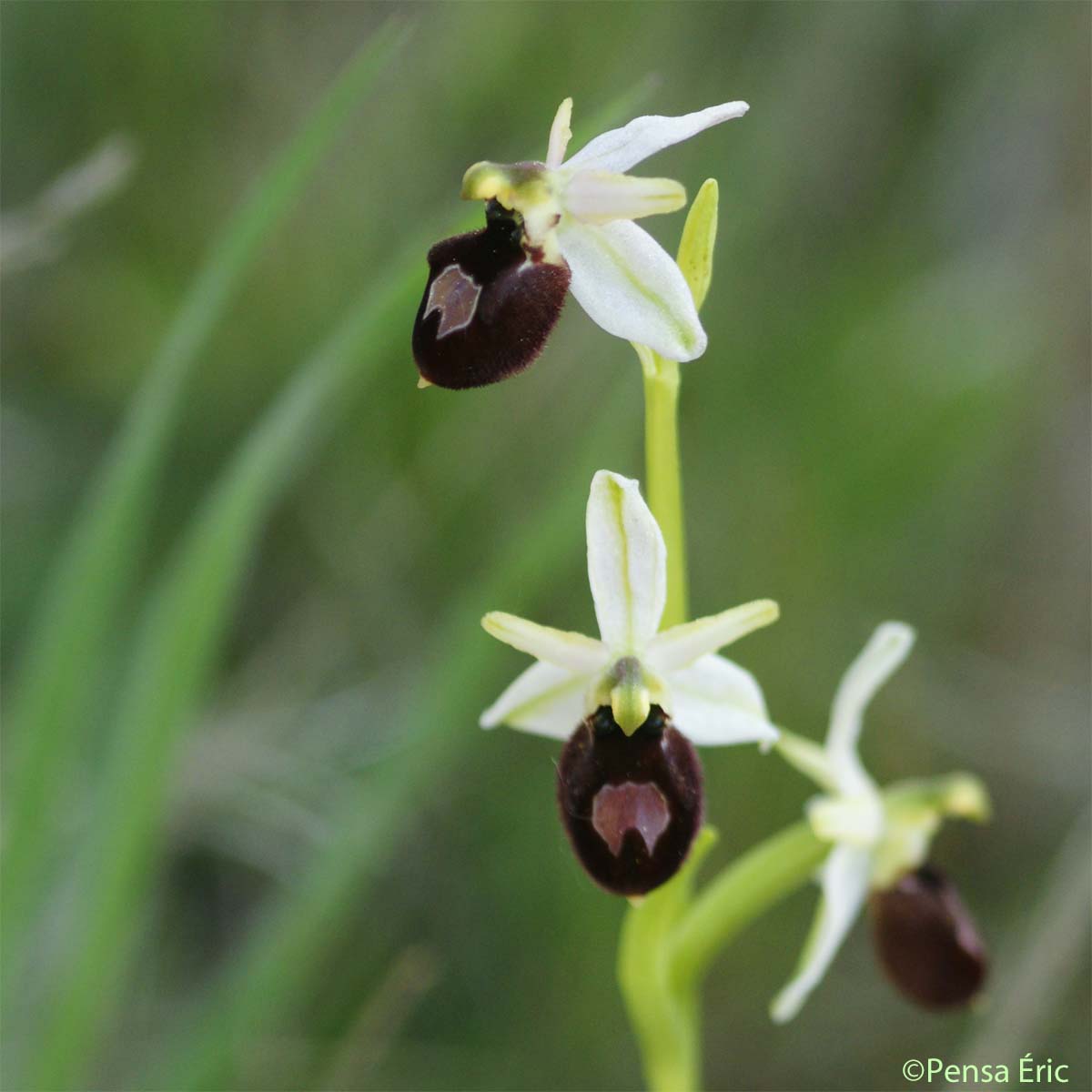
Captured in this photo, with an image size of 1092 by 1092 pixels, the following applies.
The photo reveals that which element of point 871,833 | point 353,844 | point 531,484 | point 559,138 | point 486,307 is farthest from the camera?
point 531,484

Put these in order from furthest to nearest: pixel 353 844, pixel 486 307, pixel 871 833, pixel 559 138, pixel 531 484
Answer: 1. pixel 531 484
2. pixel 353 844
3. pixel 871 833
4. pixel 559 138
5. pixel 486 307

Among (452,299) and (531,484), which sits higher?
(531,484)

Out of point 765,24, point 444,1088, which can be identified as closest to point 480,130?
point 765,24

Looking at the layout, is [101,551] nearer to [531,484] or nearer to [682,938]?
[682,938]

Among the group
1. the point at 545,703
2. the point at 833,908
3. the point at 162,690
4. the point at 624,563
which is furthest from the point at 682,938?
the point at 162,690

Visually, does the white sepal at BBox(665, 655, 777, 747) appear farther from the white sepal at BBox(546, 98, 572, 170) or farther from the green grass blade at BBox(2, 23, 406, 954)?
the green grass blade at BBox(2, 23, 406, 954)

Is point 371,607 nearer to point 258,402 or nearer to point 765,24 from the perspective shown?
point 258,402

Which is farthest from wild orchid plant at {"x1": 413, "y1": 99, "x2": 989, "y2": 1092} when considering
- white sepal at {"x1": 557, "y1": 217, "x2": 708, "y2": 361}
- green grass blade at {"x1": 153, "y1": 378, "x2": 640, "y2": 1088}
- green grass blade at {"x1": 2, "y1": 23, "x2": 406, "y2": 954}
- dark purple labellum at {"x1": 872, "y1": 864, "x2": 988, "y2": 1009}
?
green grass blade at {"x1": 153, "y1": 378, "x2": 640, "y2": 1088}

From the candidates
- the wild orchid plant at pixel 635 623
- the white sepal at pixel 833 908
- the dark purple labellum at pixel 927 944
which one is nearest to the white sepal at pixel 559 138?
the wild orchid plant at pixel 635 623
